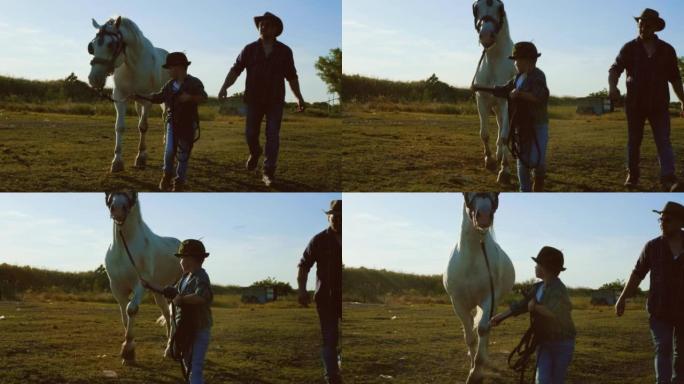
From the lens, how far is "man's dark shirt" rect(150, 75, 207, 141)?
961 cm

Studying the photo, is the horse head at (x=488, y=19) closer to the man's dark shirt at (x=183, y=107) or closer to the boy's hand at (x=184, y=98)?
the man's dark shirt at (x=183, y=107)

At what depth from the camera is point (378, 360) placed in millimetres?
9727

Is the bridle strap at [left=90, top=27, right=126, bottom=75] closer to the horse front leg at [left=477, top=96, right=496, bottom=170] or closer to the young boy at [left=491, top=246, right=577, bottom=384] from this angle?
the horse front leg at [left=477, top=96, right=496, bottom=170]

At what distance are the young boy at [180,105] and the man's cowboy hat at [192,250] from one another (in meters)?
1.75

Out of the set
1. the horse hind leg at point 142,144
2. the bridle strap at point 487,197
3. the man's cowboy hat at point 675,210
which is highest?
the horse hind leg at point 142,144

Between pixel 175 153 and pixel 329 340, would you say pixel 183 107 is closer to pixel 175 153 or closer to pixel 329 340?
pixel 175 153

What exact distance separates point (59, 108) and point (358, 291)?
766cm

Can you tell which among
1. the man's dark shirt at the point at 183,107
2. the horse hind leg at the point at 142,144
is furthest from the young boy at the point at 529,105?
the horse hind leg at the point at 142,144

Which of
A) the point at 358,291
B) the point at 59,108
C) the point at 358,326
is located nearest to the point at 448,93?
the point at 358,291

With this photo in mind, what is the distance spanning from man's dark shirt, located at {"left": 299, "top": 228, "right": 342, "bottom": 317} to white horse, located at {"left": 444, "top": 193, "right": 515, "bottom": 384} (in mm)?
1146

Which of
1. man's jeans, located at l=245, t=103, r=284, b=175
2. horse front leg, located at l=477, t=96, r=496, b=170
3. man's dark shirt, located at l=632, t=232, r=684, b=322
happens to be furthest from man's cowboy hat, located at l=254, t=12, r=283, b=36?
man's dark shirt, located at l=632, t=232, r=684, b=322

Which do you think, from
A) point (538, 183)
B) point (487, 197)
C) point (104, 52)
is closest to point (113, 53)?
point (104, 52)

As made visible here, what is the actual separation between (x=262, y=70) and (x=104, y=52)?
1928mm

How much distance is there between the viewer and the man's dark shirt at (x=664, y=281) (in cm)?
779
